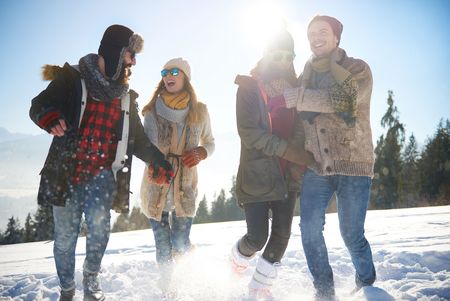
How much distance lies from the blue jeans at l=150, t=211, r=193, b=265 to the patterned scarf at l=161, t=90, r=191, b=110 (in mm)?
1256

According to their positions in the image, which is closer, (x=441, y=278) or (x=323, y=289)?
(x=323, y=289)

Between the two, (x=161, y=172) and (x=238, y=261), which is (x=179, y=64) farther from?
(x=238, y=261)

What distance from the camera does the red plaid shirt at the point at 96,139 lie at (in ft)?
10.2

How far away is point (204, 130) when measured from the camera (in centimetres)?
423

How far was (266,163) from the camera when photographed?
322cm

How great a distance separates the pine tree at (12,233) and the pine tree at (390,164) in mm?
45593

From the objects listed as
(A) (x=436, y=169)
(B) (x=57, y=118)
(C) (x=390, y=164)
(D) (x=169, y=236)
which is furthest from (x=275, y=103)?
(A) (x=436, y=169)

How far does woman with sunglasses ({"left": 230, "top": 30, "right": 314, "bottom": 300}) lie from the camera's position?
10.5ft

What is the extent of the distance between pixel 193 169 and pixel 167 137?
0.51 metres

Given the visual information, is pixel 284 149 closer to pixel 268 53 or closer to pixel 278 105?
pixel 278 105

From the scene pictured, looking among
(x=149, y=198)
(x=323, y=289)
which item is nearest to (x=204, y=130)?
(x=149, y=198)

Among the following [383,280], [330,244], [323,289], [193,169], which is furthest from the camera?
[330,244]

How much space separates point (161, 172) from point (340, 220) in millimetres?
1865

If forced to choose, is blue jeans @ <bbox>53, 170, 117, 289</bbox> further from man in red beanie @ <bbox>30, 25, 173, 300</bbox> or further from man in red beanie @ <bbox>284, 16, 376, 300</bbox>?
man in red beanie @ <bbox>284, 16, 376, 300</bbox>
